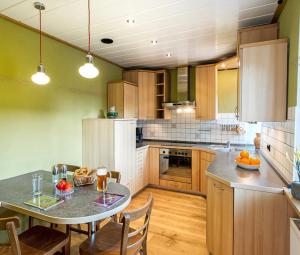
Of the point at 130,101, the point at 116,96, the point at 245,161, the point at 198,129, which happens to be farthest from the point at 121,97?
the point at 245,161

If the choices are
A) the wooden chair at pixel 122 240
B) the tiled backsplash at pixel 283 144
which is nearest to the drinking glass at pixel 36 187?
the wooden chair at pixel 122 240

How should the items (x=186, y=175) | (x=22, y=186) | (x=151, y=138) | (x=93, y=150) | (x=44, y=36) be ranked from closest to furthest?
(x=22, y=186) < (x=44, y=36) < (x=93, y=150) < (x=186, y=175) < (x=151, y=138)

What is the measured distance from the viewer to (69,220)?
1229 mm

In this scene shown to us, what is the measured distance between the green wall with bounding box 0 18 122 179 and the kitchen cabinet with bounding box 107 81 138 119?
0.49 m

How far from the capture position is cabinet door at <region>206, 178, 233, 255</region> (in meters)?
1.63

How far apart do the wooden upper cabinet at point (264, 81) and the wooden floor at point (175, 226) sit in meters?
1.52

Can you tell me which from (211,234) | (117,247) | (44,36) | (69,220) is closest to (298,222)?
(211,234)

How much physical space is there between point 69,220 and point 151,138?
11.0ft

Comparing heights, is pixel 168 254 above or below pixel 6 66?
below

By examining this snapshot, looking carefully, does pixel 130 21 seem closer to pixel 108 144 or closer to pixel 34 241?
pixel 108 144

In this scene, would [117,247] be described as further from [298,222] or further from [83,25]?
[83,25]

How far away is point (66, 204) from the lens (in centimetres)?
144

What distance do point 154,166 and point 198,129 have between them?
122 centimetres

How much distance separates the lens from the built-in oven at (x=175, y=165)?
3.57 metres
